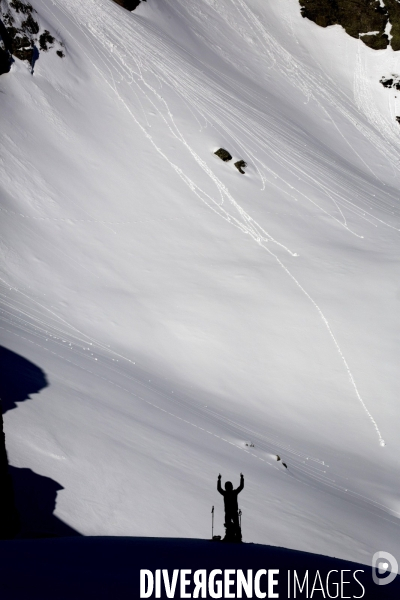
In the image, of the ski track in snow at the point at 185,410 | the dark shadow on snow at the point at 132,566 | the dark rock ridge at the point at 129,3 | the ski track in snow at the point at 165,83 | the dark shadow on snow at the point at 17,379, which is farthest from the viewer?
the dark rock ridge at the point at 129,3

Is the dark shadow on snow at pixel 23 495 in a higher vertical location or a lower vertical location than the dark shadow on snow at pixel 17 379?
lower

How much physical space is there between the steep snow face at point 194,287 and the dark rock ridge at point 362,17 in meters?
12.2

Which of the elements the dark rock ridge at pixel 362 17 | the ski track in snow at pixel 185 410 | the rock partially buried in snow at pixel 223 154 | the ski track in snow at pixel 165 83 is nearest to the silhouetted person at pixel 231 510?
the ski track in snow at pixel 185 410

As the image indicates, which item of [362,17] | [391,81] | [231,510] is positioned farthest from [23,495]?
[362,17]

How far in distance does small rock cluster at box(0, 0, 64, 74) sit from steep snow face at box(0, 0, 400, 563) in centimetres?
95

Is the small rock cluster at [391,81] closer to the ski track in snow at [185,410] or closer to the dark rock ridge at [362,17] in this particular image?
the dark rock ridge at [362,17]

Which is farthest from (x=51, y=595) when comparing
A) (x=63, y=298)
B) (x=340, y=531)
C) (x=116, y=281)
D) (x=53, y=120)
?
(x=53, y=120)

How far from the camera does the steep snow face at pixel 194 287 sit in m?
11.6

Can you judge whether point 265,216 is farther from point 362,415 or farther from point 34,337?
point 34,337

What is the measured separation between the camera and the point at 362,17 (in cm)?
5291

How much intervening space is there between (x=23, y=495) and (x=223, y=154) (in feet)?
77.1

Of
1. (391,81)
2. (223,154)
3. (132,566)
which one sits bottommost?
(132,566)

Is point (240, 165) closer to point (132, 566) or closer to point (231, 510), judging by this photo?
point (231, 510)

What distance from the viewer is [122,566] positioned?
6359 millimetres
